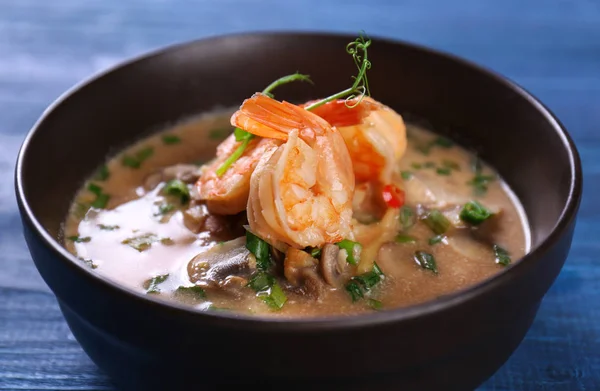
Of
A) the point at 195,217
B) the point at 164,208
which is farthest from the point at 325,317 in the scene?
the point at 164,208

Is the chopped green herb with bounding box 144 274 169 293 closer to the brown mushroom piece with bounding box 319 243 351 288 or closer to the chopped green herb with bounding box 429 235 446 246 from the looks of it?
the brown mushroom piece with bounding box 319 243 351 288

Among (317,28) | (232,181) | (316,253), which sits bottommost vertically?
(317,28)

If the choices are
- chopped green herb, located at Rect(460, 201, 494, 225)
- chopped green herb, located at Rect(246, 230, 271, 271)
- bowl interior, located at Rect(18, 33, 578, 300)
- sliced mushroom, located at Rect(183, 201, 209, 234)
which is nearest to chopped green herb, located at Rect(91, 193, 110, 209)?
bowl interior, located at Rect(18, 33, 578, 300)

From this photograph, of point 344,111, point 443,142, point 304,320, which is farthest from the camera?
point 443,142

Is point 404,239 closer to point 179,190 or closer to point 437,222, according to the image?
point 437,222

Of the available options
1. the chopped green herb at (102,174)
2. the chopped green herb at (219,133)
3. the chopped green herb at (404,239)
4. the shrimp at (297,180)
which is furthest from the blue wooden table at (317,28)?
the chopped green herb at (219,133)

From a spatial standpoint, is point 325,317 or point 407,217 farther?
point 407,217

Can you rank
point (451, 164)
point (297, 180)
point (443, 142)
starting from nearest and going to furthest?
1. point (297, 180)
2. point (451, 164)
3. point (443, 142)

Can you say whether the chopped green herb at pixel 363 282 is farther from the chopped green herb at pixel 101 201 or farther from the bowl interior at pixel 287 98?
the chopped green herb at pixel 101 201
